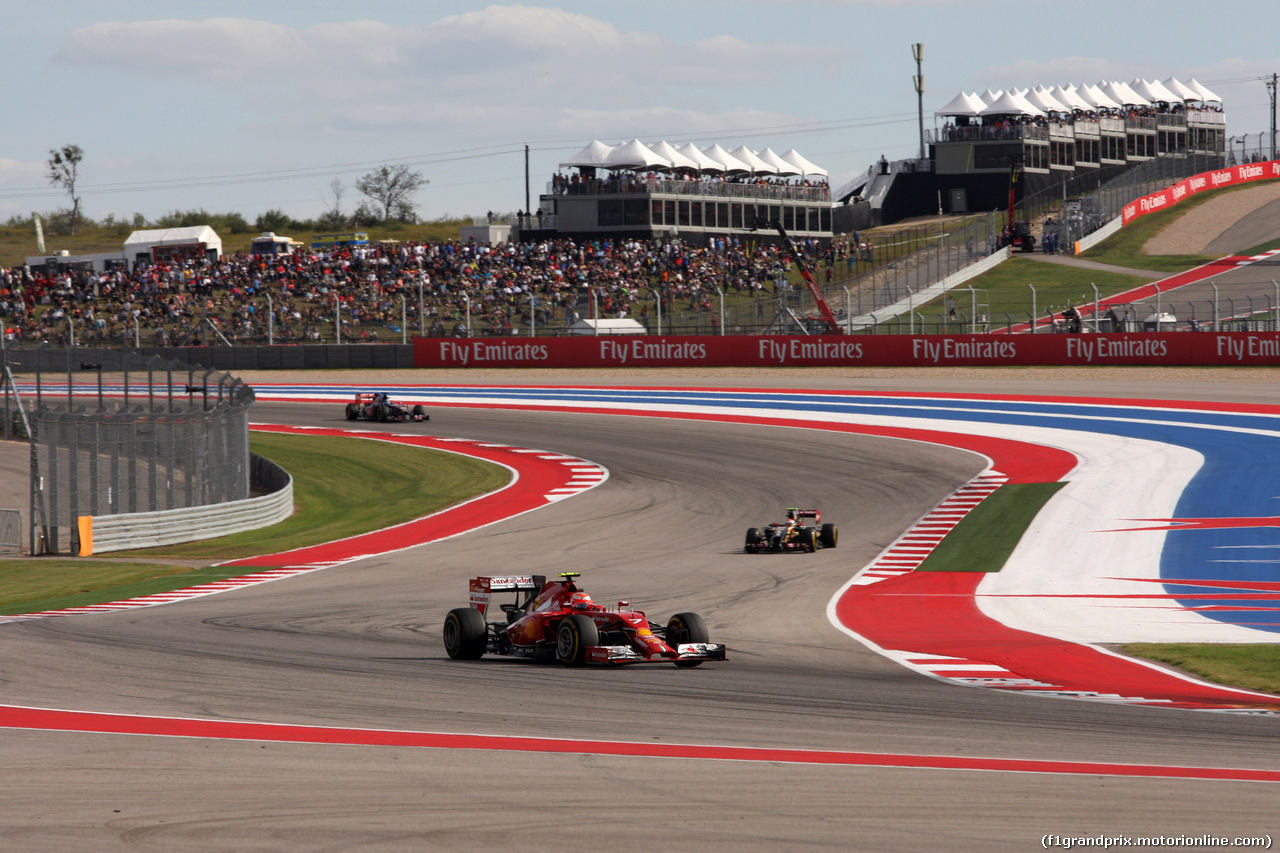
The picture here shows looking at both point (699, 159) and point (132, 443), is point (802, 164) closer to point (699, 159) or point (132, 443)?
point (699, 159)

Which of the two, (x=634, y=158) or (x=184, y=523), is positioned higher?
(x=634, y=158)

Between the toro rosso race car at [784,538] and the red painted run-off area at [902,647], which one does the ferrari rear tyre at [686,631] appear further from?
the toro rosso race car at [784,538]

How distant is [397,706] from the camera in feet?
27.6

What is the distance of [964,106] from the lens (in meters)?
79.8

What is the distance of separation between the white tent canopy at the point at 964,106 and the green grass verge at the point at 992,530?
60805 millimetres

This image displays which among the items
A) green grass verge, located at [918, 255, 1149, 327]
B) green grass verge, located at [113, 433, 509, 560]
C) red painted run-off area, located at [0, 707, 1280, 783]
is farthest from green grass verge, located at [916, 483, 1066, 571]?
green grass verge, located at [918, 255, 1149, 327]

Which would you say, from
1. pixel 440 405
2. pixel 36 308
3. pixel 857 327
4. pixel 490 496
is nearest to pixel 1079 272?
pixel 857 327

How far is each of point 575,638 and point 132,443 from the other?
14310mm

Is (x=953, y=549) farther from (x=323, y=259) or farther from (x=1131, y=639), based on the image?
(x=323, y=259)

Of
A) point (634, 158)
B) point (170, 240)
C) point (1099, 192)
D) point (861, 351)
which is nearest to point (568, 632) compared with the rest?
point (861, 351)

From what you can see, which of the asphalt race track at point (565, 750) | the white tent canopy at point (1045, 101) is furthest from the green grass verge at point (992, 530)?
the white tent canopy at point (1045, 101)

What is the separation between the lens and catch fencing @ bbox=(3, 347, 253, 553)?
21.1 meters

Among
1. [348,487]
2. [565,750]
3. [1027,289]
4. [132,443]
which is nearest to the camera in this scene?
[565,750]

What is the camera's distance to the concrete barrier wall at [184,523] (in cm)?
2138
